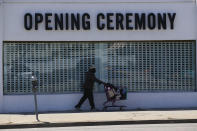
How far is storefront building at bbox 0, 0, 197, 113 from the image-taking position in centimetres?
1923

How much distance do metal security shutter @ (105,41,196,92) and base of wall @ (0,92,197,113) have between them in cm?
44

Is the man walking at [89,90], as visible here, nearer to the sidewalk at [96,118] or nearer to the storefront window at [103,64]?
the storefront window at [103,64]

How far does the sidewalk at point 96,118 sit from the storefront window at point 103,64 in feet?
6.05

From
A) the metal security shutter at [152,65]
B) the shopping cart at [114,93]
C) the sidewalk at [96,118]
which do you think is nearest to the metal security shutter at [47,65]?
the metal security shutter at [152,65]

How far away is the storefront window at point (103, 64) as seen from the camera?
767 inches

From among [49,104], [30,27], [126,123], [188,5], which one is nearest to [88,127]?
[126,123]

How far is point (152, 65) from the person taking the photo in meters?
20.0

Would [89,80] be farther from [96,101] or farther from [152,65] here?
[152,65]

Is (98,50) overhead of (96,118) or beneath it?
overhead

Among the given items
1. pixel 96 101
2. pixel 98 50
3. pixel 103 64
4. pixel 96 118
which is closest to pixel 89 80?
pixel 96 101

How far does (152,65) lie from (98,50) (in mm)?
2163

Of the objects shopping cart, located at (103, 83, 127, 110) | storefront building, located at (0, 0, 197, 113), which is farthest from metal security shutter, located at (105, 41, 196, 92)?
shopping cart, located at (103, 83, 127, 110)

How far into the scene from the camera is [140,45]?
65.4ft

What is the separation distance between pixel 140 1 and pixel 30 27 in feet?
13.9
